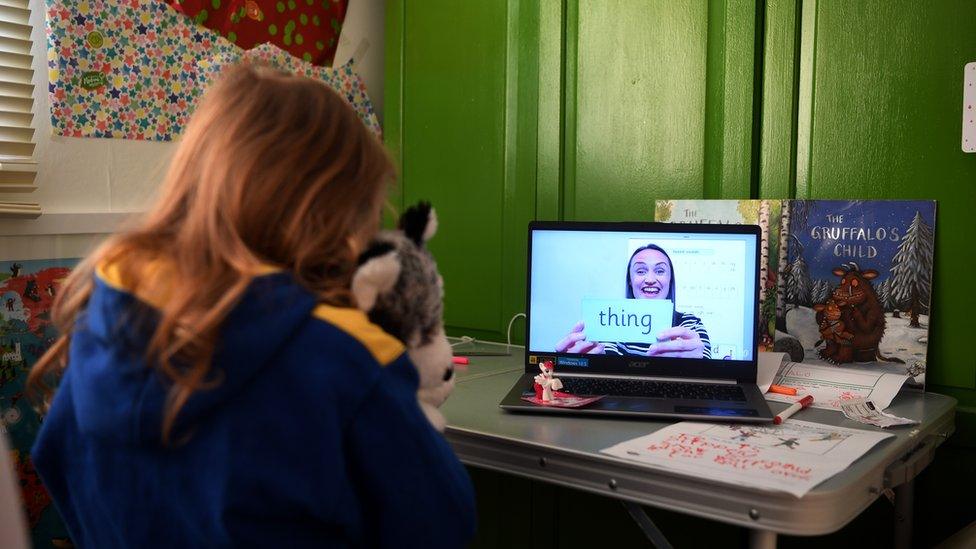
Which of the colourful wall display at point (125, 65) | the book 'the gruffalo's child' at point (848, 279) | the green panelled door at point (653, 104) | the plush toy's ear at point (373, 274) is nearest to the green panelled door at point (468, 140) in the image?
the green panelled door at point (653, 104)

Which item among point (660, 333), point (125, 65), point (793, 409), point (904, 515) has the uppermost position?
point (125, 65)

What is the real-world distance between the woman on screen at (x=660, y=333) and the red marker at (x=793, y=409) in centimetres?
17

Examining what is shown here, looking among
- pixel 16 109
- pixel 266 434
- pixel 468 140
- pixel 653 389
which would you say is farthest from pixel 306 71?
pixel 266 434

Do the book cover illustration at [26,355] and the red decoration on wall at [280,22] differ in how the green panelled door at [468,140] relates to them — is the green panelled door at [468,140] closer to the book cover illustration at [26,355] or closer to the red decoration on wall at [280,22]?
the red decoration on wall at [280,22]

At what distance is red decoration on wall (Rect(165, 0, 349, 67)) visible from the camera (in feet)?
6.68

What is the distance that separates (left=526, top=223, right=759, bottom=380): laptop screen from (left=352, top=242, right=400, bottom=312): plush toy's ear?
73cm

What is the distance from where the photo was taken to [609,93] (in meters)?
1.99

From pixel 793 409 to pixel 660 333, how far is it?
26 cm

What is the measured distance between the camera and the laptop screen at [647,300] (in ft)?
5.10

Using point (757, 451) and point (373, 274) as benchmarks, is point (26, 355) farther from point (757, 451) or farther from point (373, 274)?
point (757, 451)

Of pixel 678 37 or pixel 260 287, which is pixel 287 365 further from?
pixel 678 37

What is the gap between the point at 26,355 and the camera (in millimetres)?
1729

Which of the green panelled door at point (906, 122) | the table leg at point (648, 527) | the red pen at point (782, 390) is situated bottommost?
the table leg at point (648, 527)

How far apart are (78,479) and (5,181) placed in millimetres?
956
